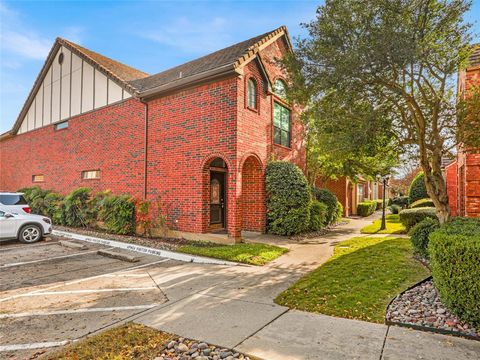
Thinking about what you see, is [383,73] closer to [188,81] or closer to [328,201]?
[188,81]

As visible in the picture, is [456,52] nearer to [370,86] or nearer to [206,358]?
[370,86]

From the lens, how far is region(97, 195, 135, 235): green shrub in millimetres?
11711

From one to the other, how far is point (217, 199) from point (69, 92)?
11605 millimetres

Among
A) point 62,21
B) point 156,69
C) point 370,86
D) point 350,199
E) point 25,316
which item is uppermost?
point 156,69

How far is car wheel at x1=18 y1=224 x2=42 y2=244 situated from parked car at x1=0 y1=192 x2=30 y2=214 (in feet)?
2.30

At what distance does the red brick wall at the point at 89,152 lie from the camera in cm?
1284

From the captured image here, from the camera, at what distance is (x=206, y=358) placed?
10.6 ft

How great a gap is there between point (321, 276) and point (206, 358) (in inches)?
148

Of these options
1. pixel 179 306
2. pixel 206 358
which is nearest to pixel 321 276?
pixel 179 306

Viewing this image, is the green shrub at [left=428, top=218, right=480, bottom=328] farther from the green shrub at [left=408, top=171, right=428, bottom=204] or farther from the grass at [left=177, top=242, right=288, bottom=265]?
the green shrub at [left=408, top=171, right=428, bottom=204]

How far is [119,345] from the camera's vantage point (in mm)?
3496

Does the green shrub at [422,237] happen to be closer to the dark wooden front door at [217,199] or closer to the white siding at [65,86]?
the dark wooden front door at [217,199]

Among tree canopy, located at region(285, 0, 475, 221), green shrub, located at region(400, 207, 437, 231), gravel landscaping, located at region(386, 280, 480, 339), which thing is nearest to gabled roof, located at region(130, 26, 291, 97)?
tree canopy, located at region(285, 0, 475, 221)

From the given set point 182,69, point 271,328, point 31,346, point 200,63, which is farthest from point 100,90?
point 271,328
